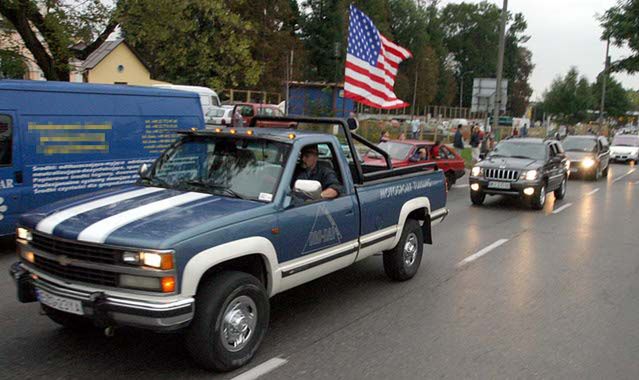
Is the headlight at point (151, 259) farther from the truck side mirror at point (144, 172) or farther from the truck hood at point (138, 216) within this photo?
the truck side mirror at point (144, 172)

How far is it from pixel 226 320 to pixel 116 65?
36446 millimetres

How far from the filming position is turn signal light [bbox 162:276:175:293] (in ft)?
12.6

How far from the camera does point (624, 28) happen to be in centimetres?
2541

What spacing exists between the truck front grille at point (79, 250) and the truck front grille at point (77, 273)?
77 millimetres

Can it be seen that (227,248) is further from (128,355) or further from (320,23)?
(320,23)

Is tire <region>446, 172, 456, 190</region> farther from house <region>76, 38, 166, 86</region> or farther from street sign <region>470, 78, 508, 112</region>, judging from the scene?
house <region>76, 38, 166, 86</region>

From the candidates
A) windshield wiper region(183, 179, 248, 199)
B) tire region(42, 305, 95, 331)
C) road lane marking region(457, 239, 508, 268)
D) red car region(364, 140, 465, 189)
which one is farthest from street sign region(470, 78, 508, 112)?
tire region(42, 305, 95, 331)

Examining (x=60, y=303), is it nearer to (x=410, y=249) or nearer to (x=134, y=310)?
(x=134, y=310)

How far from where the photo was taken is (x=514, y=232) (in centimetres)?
1066

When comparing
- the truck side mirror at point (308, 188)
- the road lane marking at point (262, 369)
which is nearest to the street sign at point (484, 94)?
the truck side mirror at point (308, 188)

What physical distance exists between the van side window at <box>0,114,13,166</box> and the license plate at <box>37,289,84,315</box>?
414 centimetres

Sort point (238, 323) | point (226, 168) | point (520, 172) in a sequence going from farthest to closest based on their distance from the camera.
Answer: point (520, 172) < point (226, 168) < point (238, 323)

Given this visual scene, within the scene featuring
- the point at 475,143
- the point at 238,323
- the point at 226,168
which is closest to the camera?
the point at 238,323

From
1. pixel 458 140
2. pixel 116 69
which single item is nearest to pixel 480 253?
pixel 458 140
